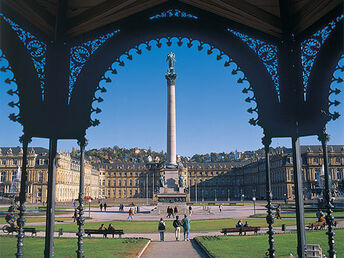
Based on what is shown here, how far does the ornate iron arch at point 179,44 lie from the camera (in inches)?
314

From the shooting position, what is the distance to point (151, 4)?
7914mm

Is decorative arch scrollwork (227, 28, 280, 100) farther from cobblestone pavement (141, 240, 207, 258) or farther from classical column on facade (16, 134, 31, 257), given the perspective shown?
cobblestone pavement (141, 240, 207, 258)

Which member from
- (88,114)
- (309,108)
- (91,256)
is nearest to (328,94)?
(309,108)

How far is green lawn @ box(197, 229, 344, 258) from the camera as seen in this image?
15.0 meters

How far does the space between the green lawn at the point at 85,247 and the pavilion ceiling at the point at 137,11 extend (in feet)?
35.2

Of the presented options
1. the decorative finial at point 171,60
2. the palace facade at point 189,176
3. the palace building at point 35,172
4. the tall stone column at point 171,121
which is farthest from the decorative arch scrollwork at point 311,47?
the palace building at point 35,172

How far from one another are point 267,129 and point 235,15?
9.60 ft

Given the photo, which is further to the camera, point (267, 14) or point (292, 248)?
point (292, 248)

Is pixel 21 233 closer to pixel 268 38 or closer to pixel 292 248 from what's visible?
pixel 268 38

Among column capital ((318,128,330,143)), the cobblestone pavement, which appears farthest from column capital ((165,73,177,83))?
column capital ((318,128,330,143))

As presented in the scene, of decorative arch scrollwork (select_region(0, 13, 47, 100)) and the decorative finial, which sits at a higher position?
the decorative finial

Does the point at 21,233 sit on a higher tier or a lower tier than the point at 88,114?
lower

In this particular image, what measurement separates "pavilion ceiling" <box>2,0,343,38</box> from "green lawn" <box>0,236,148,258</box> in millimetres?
10729

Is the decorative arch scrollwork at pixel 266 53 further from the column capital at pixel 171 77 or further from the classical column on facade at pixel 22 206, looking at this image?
the column capital at pixel 171 77
